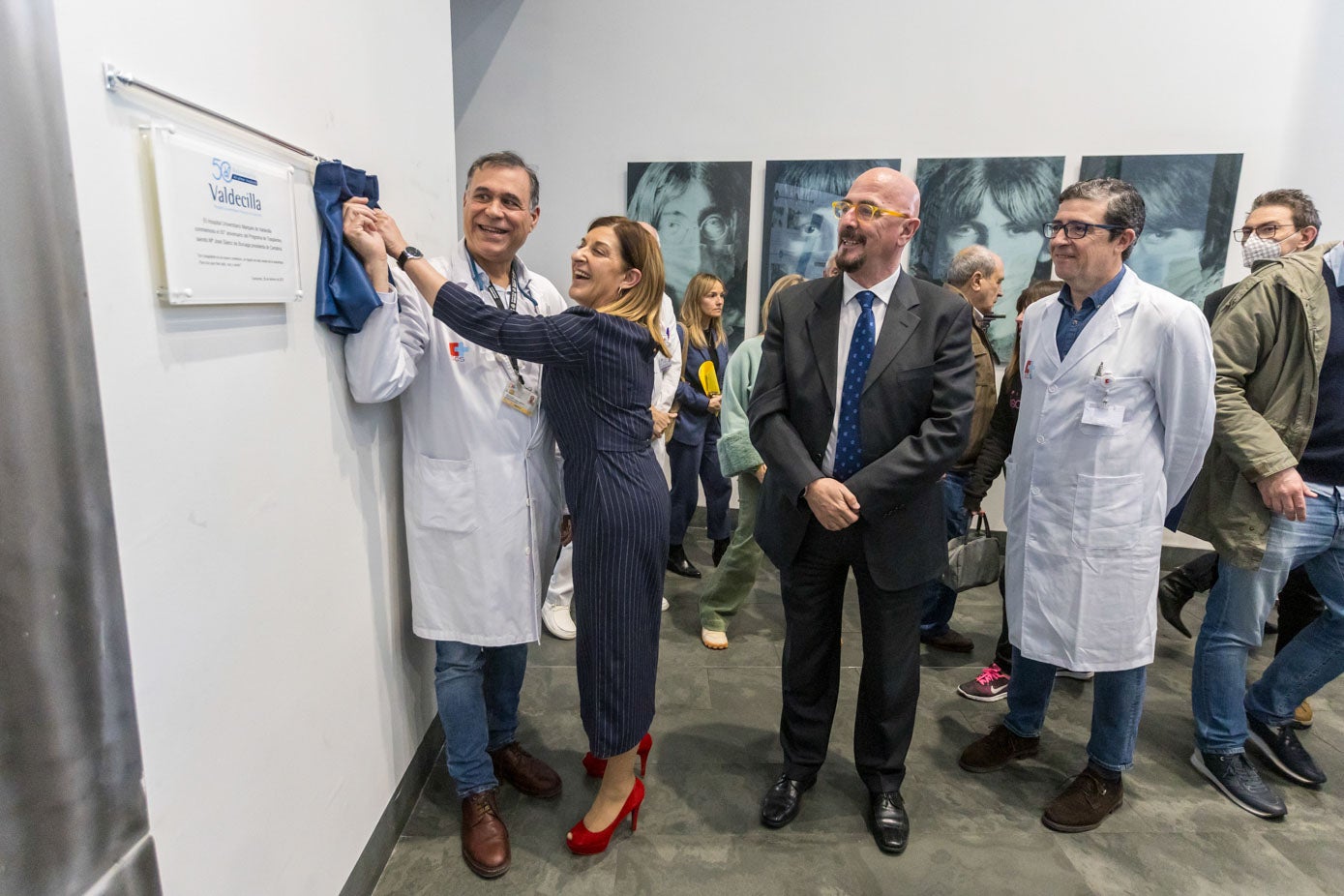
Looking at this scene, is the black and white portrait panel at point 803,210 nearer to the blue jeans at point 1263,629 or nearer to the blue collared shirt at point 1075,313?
the blue collared shirt at point 1075,313

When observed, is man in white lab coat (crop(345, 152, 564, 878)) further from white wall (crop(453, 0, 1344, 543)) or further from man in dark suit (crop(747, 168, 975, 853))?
white wall (crop(453, 0, 1344, 543))

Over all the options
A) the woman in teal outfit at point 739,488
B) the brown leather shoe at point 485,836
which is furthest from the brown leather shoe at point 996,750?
the brown leather shoe at point 485,836

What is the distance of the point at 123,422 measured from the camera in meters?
0.94

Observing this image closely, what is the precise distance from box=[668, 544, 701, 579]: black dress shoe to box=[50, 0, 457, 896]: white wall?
7.51 feet

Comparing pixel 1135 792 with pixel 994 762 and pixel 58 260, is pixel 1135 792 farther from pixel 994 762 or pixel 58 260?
pixel 58 260

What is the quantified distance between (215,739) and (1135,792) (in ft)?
8.44

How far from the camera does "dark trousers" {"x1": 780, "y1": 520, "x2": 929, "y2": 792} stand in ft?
6.50

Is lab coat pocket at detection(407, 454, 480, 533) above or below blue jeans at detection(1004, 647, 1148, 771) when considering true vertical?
above

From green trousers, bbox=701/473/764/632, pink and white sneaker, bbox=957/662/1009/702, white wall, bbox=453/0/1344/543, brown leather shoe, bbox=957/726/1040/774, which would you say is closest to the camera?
brown leather shoe, bbox=957/726/1040/774

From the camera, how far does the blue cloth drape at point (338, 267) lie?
1448mm

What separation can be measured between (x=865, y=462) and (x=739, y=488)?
1.19m

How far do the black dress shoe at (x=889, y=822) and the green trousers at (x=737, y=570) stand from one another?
45.9 inches

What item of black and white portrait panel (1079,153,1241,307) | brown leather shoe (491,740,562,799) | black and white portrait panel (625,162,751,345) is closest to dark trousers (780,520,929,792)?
brown leather shoe (491,740,562,799)

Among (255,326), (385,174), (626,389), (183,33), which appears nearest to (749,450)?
(626,389)
